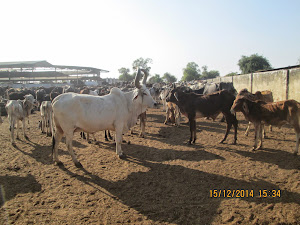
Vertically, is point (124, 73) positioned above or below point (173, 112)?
above

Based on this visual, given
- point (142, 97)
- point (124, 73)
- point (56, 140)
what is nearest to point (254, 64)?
point (142, 97)

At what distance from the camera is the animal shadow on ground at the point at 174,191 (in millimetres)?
3414

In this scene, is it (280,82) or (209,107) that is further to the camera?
(280,82)

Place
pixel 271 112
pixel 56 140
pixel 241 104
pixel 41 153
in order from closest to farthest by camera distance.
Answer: pixel 56 140
pixel 271 112
pixel 241 104
pixel 41 153

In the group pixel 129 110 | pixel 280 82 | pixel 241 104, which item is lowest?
pixel 129 110

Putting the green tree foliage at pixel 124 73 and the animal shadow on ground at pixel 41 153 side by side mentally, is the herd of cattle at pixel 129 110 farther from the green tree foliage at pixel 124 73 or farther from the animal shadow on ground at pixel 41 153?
the green tree foliage at pixel 124 73

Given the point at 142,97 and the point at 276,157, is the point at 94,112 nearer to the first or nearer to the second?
the point at 142,97

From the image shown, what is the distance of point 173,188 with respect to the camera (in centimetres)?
428

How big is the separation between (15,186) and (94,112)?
261 cm

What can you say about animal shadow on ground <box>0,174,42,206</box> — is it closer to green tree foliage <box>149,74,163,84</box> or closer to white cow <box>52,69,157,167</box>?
white cow <box>52,69,157,167</box>

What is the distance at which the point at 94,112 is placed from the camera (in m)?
5.38

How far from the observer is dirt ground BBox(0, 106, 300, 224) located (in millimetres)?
3387

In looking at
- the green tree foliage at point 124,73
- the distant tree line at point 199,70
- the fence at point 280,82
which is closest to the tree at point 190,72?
the distant tree line at point 199,70

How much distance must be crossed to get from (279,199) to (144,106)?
14.7ft
